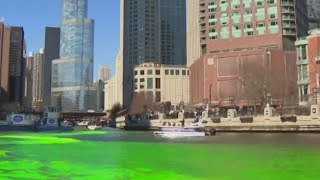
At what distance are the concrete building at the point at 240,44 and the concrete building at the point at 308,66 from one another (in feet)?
68.6

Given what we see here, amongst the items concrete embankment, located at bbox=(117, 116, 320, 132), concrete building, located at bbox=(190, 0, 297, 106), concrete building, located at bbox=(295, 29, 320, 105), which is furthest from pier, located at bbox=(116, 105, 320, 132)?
concrete building, located at bbox=(190, 0, 297, 106)

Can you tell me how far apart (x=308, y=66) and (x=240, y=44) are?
5009 cm

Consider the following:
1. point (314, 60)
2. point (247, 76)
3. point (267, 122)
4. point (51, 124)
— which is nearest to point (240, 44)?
point (247, 76)

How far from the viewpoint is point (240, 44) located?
16562 centimetres

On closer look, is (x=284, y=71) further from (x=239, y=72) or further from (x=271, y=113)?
(x=271, y=113)

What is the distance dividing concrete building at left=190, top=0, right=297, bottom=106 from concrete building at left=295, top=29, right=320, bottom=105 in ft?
68.6

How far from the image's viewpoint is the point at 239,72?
515 ft

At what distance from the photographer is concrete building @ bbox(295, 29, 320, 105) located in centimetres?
11519

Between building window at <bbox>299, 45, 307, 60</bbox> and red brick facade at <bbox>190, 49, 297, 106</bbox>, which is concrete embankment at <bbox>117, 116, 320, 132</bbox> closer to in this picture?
red brick facade at <bbox>190, 49, 297, 106</bbox>

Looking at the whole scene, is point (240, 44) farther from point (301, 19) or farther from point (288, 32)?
point (301, 19)

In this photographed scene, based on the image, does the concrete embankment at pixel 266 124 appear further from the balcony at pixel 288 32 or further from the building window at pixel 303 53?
the balcony at pixel 288 32

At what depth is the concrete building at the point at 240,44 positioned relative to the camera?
154 m

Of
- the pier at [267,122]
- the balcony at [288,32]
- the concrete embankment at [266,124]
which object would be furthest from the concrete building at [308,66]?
the balcony at [288,32]

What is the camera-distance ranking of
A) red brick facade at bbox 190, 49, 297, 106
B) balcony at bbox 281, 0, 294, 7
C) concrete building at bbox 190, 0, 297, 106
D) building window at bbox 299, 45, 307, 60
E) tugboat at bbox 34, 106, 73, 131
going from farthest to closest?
balcony at bbox 281, 0, 294, 7
concrete building at bbox 190, 0, 297, 106
red brick facade at bbox 190, 49, 297, 106
tugboat at bbox 34, 106, 73, 131
building window at bbox 299, 45, 307, 60
